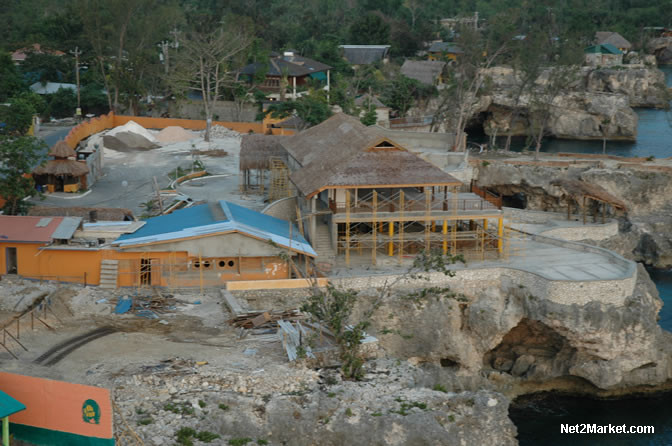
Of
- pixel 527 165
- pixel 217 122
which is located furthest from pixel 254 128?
pixel 527 165

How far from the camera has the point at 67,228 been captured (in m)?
39.8

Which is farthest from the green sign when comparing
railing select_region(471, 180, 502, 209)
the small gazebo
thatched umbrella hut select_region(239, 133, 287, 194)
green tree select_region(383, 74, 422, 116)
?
green tree select_region(383, 74, 422, 116)

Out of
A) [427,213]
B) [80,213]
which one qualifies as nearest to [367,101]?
[427,213]

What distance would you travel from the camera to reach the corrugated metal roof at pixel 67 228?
39000 mm

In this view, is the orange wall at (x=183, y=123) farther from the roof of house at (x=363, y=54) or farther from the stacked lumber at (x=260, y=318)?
the stacked lumber at (x=260, y=318)

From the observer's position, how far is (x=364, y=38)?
10931cm

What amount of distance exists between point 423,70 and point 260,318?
224 feet

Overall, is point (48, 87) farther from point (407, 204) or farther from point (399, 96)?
point (407, 204)

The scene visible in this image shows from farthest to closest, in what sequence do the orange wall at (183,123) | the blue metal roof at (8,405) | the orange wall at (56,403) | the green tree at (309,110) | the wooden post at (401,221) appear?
1. the orange wall at (183,123)
2. the green tree at (309,110)
3. the wooden post at (401,221)
4. the orange wall at (56,403)
5. the blue metal roof at (8,405)

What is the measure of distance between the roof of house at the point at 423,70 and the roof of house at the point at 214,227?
181 ft

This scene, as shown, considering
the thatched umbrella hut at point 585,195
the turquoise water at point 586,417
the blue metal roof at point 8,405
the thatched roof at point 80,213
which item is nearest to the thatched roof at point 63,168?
the thatched roof at point 80,213

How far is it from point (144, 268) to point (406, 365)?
44.3 ft

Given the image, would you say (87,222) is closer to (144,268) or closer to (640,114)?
(144,268)

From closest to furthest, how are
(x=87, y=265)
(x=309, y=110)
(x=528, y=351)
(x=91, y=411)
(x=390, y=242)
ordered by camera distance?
(x=91, y=411), (x=87, y=265), (x=528, y=351), (x=390, y=242), (x=309, y=110)
